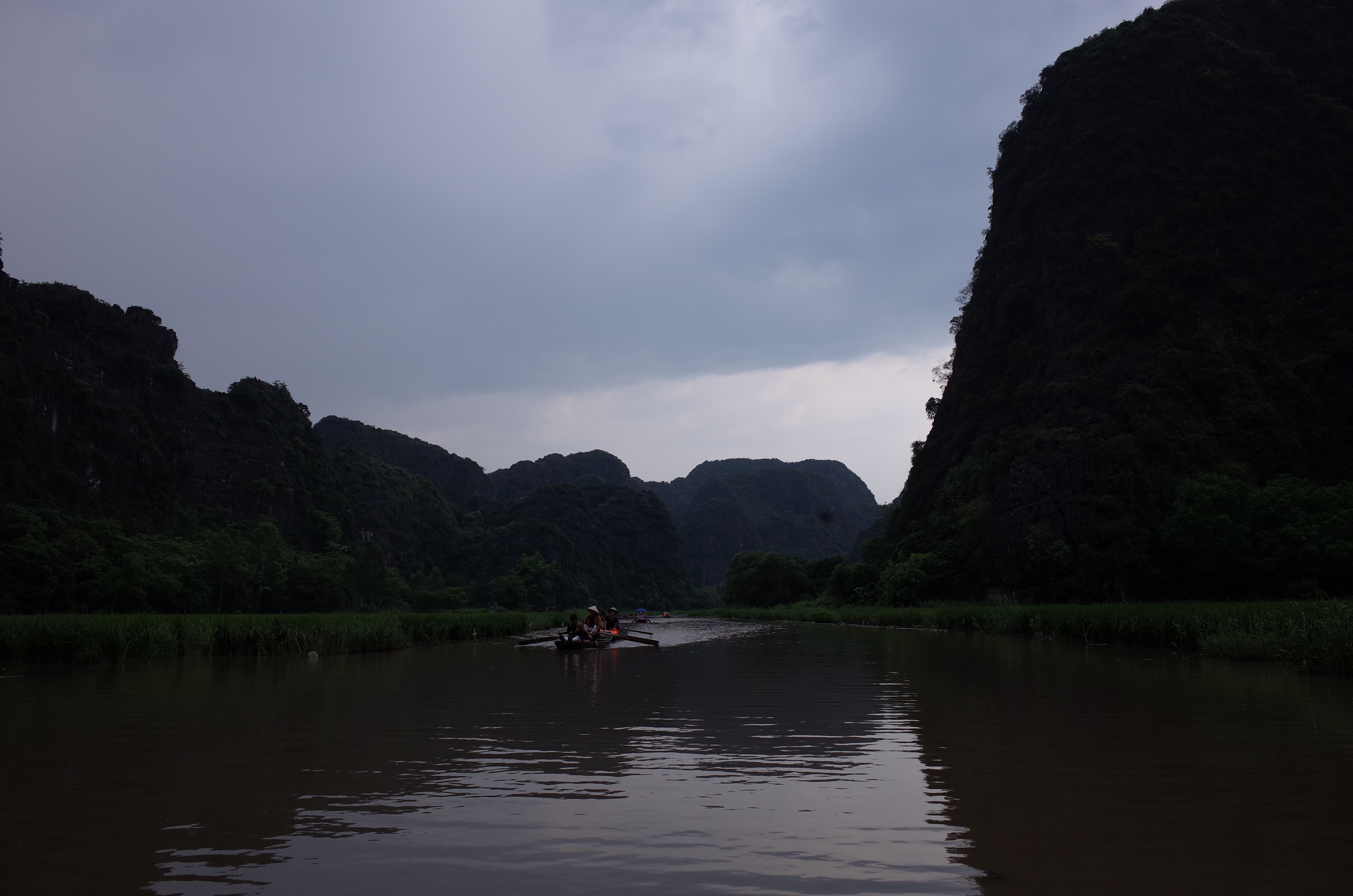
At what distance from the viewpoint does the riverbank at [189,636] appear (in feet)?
57.1

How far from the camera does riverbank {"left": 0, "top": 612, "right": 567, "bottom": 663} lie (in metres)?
17.4

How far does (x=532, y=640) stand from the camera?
92.4 ft

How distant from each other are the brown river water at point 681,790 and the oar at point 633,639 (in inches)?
572

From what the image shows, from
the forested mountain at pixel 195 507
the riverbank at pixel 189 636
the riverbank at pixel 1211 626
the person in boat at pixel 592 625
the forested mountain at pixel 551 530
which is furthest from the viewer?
the forested mountain at pixel 551 530

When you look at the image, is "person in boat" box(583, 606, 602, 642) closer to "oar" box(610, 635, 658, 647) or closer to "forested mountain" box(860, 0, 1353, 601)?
"oar" box(610, 635, 658, 647)

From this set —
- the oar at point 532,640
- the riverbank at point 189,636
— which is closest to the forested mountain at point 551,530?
the oar at point 532,640

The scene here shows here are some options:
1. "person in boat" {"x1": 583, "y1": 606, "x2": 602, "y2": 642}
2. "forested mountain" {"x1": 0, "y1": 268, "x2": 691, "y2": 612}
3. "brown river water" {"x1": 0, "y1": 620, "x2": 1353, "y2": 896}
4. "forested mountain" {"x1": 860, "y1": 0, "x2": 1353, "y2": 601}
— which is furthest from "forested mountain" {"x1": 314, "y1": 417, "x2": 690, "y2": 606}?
"brown river water" {"x1": 0, "y1": 620, "x2": 1353, "y2": 896}

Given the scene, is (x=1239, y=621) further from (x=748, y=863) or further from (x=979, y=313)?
(x=979, y=313)

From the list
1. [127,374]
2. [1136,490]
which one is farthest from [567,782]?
[127,374]

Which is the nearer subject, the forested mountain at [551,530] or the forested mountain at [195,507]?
the forested mountain at [195,507]

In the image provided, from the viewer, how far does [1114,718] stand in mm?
9766

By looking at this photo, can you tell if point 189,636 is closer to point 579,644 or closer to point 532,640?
point 579,644

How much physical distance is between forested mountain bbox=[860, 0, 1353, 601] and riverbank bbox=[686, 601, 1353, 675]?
1365 cm

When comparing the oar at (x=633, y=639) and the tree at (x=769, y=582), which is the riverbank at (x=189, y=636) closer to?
the oar at (x=633, y=639)
